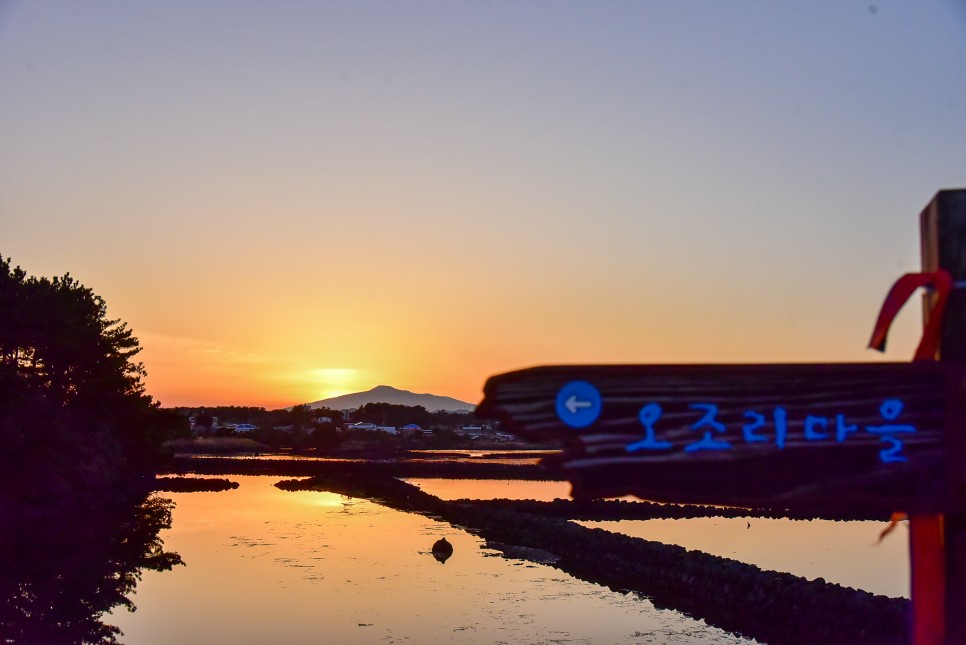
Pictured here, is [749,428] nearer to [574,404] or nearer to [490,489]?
[574,404]

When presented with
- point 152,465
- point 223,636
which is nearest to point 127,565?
point 223,636

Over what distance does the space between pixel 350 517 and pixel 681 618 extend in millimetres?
22203

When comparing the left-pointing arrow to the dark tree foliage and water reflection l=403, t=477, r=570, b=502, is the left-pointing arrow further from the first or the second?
water reflection l=403, t=477, r=570, b=502

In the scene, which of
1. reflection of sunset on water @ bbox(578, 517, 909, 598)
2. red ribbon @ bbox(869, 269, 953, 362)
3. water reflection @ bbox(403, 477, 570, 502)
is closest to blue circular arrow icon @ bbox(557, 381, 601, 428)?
red ribbon @ bbox(869, 269, 953, 362)

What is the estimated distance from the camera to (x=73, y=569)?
27.3 meters

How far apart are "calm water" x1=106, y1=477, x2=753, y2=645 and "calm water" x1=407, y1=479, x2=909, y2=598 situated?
381cm

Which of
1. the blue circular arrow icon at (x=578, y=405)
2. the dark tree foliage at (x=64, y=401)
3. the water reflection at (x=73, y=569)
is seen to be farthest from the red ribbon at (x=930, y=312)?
the dark tree foliage at (x=64, y=401)

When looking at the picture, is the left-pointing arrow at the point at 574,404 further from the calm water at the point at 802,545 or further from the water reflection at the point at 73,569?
the calm water at the point at 802,545

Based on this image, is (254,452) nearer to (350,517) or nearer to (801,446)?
(350,517)

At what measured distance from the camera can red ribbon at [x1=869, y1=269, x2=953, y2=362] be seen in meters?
1.91

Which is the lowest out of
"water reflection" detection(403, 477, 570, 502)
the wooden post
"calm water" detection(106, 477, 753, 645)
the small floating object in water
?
"calm water" detection(106, 477, 753, 645)

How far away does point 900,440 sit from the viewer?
1965 mm

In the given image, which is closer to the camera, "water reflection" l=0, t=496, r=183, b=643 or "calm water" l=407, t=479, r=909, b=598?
"water reflection" l=0, t=496, r=183, b=643

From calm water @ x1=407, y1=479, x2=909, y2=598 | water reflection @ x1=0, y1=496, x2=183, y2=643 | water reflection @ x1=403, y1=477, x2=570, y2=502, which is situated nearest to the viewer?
water reflection @ x1=0, y1=496, x2=183, y2=643
